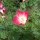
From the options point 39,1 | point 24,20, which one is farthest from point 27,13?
point 39,1

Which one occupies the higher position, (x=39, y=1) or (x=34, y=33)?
(x=39, y=1)

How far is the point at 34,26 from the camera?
0.81m

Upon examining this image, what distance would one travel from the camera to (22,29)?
2.61 feet

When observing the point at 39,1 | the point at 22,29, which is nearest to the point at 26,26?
the point at 22,29

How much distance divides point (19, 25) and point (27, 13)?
92mm

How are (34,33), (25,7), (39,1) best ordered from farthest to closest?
(39,1), (25,7), (34,33)

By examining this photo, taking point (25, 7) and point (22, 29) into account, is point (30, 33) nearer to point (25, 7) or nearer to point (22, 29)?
point (22, 29)

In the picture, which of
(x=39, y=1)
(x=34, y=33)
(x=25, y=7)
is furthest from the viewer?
(x=39, y=1)

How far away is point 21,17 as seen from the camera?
34.4 inches

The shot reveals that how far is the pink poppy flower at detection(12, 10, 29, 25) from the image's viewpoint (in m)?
0.83

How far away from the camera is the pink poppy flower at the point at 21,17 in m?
0.83

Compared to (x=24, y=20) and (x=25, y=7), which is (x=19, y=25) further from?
(x=25, y=7)

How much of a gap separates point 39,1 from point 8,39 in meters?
0.50

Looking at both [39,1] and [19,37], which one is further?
[39,1]
